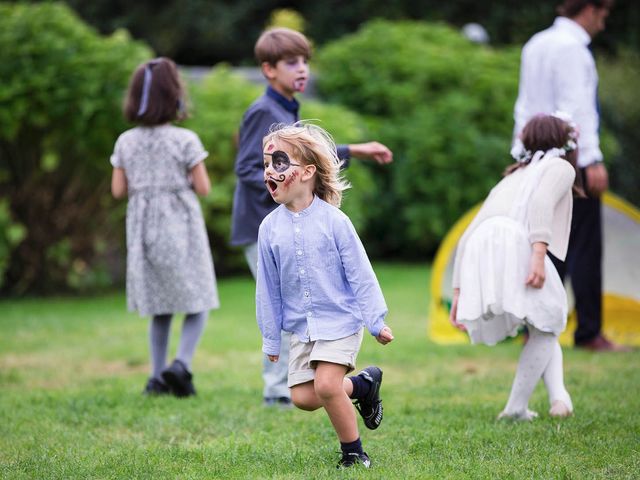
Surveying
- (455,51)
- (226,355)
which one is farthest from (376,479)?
(455,51)

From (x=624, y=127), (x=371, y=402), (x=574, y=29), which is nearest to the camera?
(x=371, y=402)

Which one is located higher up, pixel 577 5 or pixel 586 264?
pixel 577 5

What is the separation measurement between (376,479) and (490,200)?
1718 millimetres

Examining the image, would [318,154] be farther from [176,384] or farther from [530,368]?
[176,384]

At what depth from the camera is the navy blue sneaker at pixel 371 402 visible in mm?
4203

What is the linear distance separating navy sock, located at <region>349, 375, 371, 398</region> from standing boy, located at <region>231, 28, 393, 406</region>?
1310 mm

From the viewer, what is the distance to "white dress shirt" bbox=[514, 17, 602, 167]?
6.36 m

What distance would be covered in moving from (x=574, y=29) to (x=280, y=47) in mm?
2323

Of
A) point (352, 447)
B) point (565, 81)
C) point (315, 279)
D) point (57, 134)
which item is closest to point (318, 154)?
point (315, 279)

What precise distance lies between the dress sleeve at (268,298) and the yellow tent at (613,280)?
143 inches

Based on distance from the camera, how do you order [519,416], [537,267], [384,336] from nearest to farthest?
[384,336] < [537,267] < [519,416]

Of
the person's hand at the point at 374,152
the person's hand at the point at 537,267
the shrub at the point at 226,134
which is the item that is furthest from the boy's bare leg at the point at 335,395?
the shrub at the point at 226,134

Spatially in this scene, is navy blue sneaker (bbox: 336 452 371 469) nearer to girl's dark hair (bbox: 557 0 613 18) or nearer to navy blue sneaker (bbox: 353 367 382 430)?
navy blue sneaker (bbox: 353 367 382 430)

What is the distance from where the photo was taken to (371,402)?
13.9 feet
